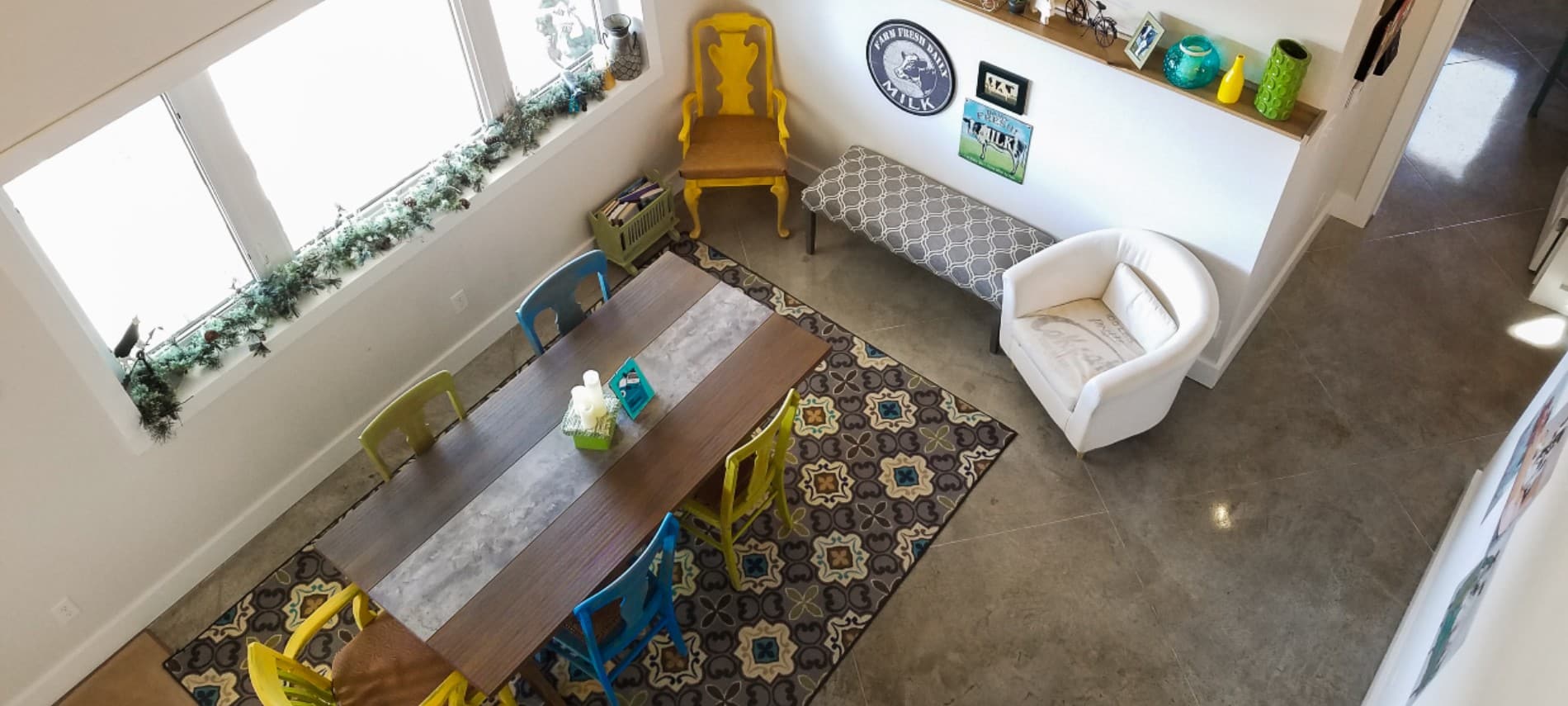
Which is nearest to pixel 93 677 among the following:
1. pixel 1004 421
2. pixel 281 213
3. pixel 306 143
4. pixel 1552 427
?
pixel 281 213

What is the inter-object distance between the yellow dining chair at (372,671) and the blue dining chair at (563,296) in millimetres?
1307

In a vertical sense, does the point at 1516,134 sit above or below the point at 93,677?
above

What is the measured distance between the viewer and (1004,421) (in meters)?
5.34

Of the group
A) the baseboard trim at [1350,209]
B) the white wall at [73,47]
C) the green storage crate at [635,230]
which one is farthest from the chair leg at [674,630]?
the baseboard trim at [1350,209]

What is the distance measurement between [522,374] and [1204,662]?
122 inches

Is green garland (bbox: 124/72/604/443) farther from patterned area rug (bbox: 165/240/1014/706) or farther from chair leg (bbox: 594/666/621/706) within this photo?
chair leg (bbox: 594/666/621/706)

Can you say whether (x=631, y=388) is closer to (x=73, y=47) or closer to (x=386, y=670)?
(x=386, y=670)

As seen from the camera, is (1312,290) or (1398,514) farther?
(1312,290)

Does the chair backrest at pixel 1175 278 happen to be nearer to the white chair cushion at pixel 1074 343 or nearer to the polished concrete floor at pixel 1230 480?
the white chair cushion at pixel 1074 343

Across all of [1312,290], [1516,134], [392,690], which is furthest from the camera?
[1516,134]

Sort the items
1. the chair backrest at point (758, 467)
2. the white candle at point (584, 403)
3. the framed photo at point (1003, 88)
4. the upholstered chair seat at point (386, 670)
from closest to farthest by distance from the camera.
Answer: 1. the upholstered chair seat at point (386, 670)
2. the chair backrest at point (758, 467)
3. the white candle at point (584, 403)
4. the framed photo at point (1003, 88)

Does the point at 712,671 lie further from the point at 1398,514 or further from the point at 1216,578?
the point at 1398,514

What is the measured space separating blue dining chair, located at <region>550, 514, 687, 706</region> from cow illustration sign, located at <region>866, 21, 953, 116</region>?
277 centimetres

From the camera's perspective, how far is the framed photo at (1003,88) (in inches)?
203
